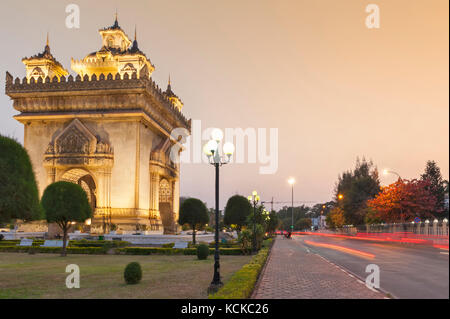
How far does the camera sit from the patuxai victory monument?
138 ft

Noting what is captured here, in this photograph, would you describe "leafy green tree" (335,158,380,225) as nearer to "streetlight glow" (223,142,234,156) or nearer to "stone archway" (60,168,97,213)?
"stone archway" (60,168,97,213)

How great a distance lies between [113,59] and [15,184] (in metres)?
42.2

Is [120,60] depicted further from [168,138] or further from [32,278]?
[32,278]

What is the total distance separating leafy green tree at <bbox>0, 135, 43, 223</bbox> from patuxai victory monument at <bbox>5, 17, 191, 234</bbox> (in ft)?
90.1

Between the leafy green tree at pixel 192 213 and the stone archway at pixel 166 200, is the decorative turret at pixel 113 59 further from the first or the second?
the leafy green tree at pixel 192 213

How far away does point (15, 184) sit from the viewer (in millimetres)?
12086

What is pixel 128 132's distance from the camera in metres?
43.2

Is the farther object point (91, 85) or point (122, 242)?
point (91, 85)

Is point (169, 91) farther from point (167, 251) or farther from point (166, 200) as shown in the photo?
point (167, 251)

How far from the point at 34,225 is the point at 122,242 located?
16814 mm

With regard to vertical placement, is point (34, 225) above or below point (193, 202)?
below
